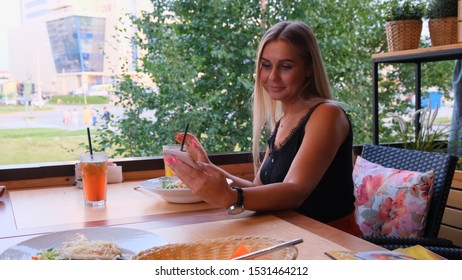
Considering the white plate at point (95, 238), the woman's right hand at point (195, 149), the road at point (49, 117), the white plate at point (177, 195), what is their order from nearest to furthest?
the white plate at point (95, 238) < the white plate at point (177, 195) < the woman's right hand at point (195, 149) < the road at point (49, 117)

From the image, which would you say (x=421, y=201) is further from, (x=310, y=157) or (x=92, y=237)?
(x=92, y=237)

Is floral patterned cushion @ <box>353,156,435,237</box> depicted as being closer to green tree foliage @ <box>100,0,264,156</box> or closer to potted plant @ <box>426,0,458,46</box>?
potted plant @ <box>426,0,458,46</box>

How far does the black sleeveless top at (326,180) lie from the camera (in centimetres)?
171

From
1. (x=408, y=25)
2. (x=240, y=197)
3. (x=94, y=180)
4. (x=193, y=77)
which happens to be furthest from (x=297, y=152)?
(x=193, y=77)

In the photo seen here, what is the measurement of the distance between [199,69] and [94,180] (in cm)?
192

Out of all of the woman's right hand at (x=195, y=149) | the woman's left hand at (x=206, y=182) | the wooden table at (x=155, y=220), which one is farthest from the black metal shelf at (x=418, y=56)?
the woman's left hand at (x=206, y=182)

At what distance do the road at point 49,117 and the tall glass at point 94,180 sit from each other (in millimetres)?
1736

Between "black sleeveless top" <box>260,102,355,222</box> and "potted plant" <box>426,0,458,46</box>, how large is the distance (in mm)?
1140

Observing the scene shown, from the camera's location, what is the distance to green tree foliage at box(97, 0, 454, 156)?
136 inches

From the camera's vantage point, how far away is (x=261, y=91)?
7.00 feet

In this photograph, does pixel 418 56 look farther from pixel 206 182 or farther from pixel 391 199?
pixel 206 182

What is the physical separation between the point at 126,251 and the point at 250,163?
5.20ft

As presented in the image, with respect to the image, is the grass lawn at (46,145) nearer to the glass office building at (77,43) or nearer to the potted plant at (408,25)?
the glass office building at (77,43)
